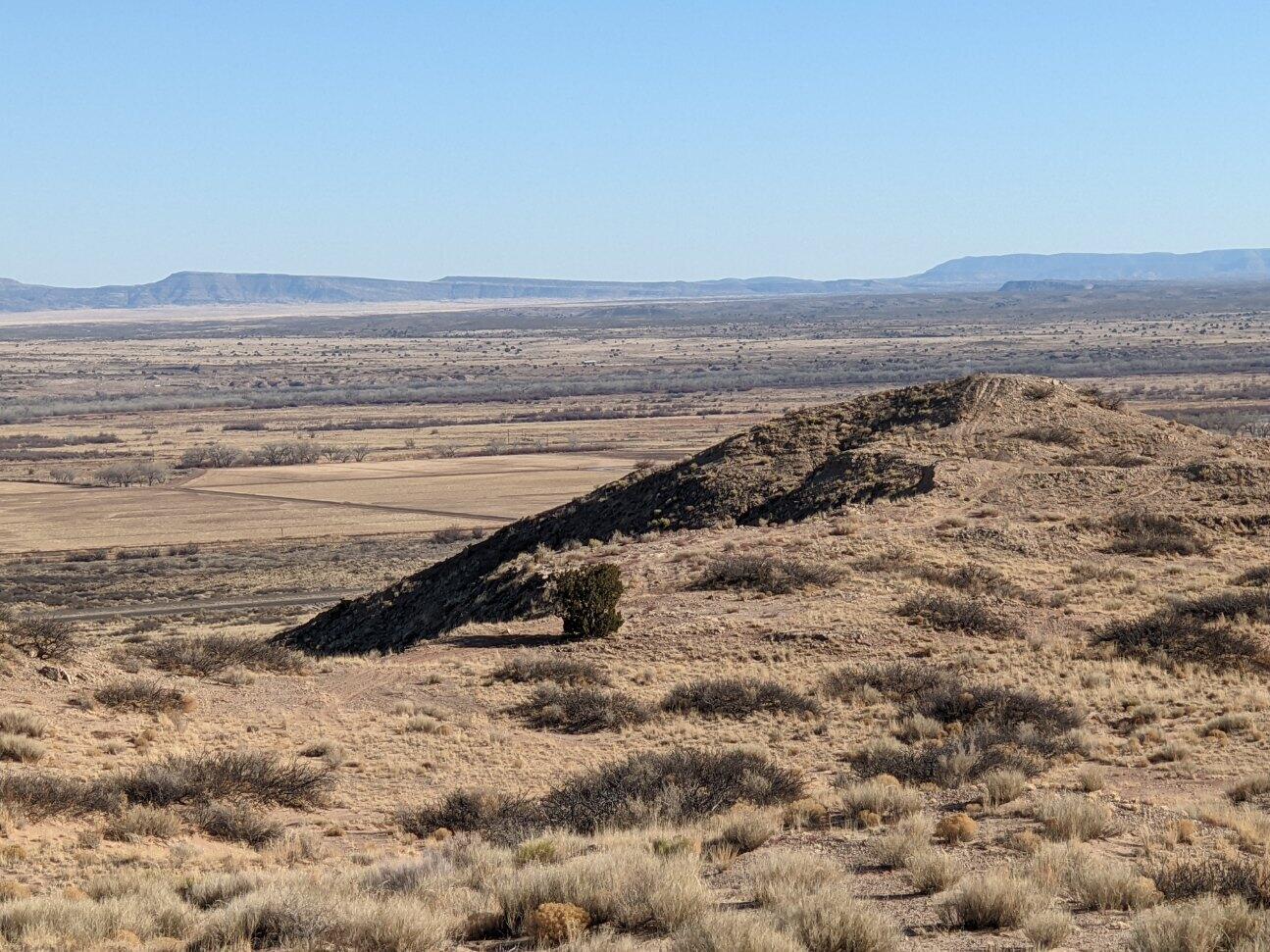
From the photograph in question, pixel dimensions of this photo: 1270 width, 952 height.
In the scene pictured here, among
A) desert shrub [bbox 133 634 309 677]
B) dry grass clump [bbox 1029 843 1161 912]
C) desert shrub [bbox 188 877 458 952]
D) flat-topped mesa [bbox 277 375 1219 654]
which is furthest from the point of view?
flat-topped mesa [bbox 277 375 1219 654]

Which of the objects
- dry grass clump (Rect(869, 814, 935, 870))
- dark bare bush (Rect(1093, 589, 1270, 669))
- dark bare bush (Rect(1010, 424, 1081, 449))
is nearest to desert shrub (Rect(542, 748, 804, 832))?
dry grass clump (Rect(869, 814, 935, 870))

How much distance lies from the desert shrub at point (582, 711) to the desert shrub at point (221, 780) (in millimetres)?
4180

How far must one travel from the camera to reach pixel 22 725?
680 inches

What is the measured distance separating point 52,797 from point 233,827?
5.81ft

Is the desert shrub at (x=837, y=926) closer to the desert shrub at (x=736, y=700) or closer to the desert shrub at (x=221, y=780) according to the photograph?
the desert shrub at (x=221, y=780)

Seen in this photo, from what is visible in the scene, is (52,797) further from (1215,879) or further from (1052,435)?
(1052,435)

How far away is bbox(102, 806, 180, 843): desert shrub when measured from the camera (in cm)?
1403

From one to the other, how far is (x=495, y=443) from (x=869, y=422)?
7680cm

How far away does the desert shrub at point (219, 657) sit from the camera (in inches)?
899

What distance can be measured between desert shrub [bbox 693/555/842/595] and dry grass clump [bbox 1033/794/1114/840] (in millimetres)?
13722

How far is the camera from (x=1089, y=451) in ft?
118

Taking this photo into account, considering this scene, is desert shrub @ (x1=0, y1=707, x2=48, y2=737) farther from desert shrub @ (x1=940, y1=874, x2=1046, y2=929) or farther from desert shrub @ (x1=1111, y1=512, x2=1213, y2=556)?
desert shrub @ (x1=1111, y1=512, x2=1213, y2=556)

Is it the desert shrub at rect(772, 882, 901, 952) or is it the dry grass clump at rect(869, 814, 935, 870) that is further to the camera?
the dry grass clump at rect(869, 814, 935, 870)

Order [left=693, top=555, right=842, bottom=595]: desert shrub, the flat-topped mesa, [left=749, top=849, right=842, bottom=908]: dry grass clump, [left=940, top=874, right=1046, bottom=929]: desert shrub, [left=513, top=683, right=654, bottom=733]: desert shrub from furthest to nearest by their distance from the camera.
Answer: the flat-topped mesa, [left=693, top=555, right=842, bottom=595]: desert shrub, [left=513, top=683, right=654, bottom=733]: desert shrub, [left=749, top=849, right=842, bottom=908]: dry grass clump, [left=940, top=874, right=1046, bottom=929]: desert shrub
